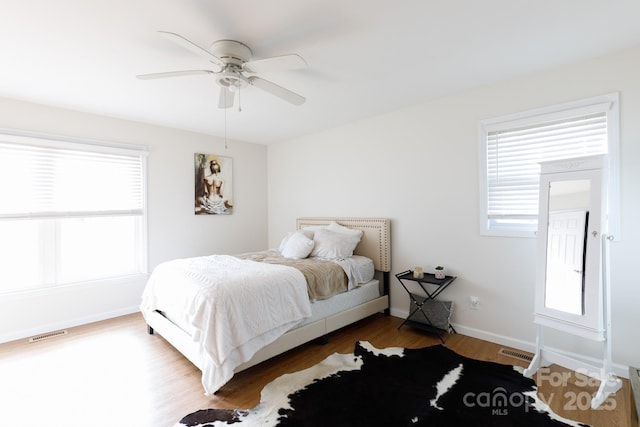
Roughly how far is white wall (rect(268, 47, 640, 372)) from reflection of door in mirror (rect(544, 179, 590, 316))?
1.53 feet

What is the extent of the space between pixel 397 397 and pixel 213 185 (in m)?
3.92

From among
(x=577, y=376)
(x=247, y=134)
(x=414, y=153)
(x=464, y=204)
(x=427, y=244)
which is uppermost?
(x=247, y=134)

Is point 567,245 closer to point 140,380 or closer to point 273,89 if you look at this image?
point 273,89

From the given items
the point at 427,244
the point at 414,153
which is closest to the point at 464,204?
the point at 427,244

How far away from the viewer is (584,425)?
1.80 meters

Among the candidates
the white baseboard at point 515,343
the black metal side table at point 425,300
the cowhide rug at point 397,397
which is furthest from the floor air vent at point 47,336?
the white baseboard at point 515,343

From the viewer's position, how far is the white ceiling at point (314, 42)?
1812mm

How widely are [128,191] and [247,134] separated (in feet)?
6.17

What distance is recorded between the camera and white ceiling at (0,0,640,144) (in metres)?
1.81

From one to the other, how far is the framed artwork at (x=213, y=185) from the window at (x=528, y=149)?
147 inches

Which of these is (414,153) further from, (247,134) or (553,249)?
(247,134)

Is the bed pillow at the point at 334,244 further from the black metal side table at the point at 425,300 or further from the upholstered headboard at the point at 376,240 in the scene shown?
the black metal side table at the point at 425,300

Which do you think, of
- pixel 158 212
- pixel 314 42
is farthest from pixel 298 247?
pixel 314 42

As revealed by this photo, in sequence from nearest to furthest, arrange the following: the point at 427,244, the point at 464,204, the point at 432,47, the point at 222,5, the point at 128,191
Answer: the point at 222,5 < the point at 432,47 < the point at 464,204 < the point at 427,244 < the point at 128,191
